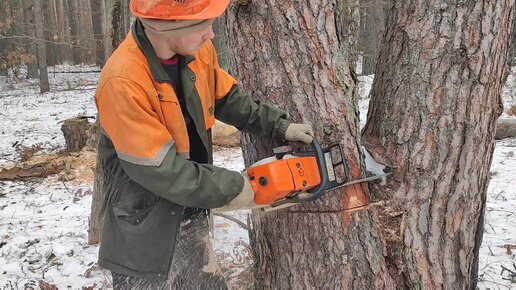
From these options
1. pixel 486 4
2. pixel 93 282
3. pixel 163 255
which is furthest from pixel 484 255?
pixel 93 282

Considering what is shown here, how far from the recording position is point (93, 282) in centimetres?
402

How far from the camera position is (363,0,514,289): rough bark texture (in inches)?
86.2

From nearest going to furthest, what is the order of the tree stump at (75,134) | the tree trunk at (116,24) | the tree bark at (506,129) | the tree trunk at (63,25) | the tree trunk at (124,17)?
the tree trunk at (116,24) < the tree trunk at (124,17) < the tree stump at (75,134) < the tree bark at (506,129) < the tree trunk at (63,25)

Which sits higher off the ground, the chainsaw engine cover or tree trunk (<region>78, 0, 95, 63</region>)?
tree trunk (<region>78, 0, 95, 63</region>)

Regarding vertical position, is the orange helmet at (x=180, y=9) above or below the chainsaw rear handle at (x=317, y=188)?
above

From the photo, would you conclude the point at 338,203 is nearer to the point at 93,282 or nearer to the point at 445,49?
the point at 445,49

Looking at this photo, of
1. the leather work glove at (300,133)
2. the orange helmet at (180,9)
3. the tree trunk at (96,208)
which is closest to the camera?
the orange helmet at (180,9)

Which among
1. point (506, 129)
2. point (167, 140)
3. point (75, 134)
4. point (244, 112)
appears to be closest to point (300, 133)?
point (244, 112)

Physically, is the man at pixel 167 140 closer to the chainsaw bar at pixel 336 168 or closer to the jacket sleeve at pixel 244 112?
the jacket sleeve at pixel 244 112

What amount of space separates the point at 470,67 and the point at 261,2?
97 cm

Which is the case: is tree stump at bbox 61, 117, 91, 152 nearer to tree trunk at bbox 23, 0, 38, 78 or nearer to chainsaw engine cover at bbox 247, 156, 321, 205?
chainsaw engine cover at bbox 247, 156, 321, 205

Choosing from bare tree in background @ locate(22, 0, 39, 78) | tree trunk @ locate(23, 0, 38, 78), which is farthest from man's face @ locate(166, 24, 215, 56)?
bare tree in background @ locate(22, 0, 39, 78)

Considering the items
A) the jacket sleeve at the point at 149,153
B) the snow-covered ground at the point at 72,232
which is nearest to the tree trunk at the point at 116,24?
the snow-covered ground at the point at 72,232

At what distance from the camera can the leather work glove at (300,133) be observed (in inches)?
86.1
